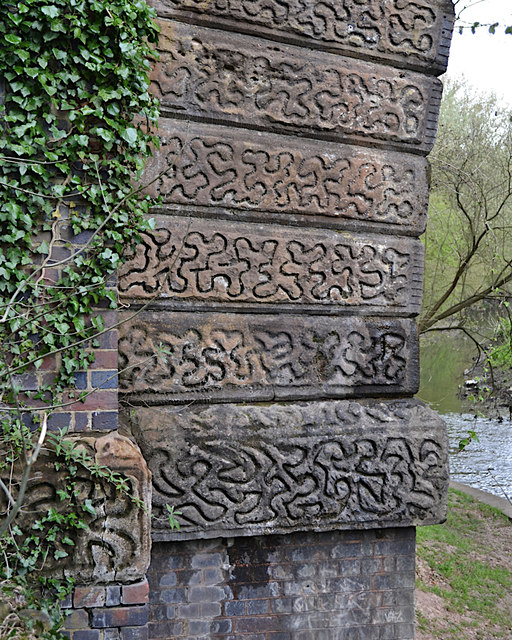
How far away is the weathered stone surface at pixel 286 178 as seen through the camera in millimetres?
2990

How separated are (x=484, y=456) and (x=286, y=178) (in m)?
9.71

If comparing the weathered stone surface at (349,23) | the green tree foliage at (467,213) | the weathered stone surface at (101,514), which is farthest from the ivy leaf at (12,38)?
the green tree foliage at (467,213)

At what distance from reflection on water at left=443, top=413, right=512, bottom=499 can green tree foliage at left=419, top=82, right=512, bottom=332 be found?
244 cm

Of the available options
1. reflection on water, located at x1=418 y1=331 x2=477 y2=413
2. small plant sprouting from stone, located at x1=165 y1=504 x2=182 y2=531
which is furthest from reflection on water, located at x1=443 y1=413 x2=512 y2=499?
small plant sprouting from stone, located at x1=165 y1=504 x2=182 y2=531

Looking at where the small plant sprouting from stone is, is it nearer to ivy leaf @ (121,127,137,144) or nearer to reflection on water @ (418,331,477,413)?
ivy leaf @ (121,127,137,144)

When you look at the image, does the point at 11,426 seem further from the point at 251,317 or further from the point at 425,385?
the point at 425,385

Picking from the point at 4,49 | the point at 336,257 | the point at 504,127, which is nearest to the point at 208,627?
the point at 336,257

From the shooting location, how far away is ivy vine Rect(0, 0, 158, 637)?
224 cm

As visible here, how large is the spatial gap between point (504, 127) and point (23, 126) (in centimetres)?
950

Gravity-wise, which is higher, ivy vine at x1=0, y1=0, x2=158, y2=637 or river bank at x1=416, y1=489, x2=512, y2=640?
ivy vine at x1=0, y1=0, x2=158, y2=637

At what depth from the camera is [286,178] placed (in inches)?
125

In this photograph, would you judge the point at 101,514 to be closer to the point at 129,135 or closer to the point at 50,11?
the point at 129,135

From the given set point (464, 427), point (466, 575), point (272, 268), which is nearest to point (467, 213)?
point (466, 575)

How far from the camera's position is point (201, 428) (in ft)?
9.62
